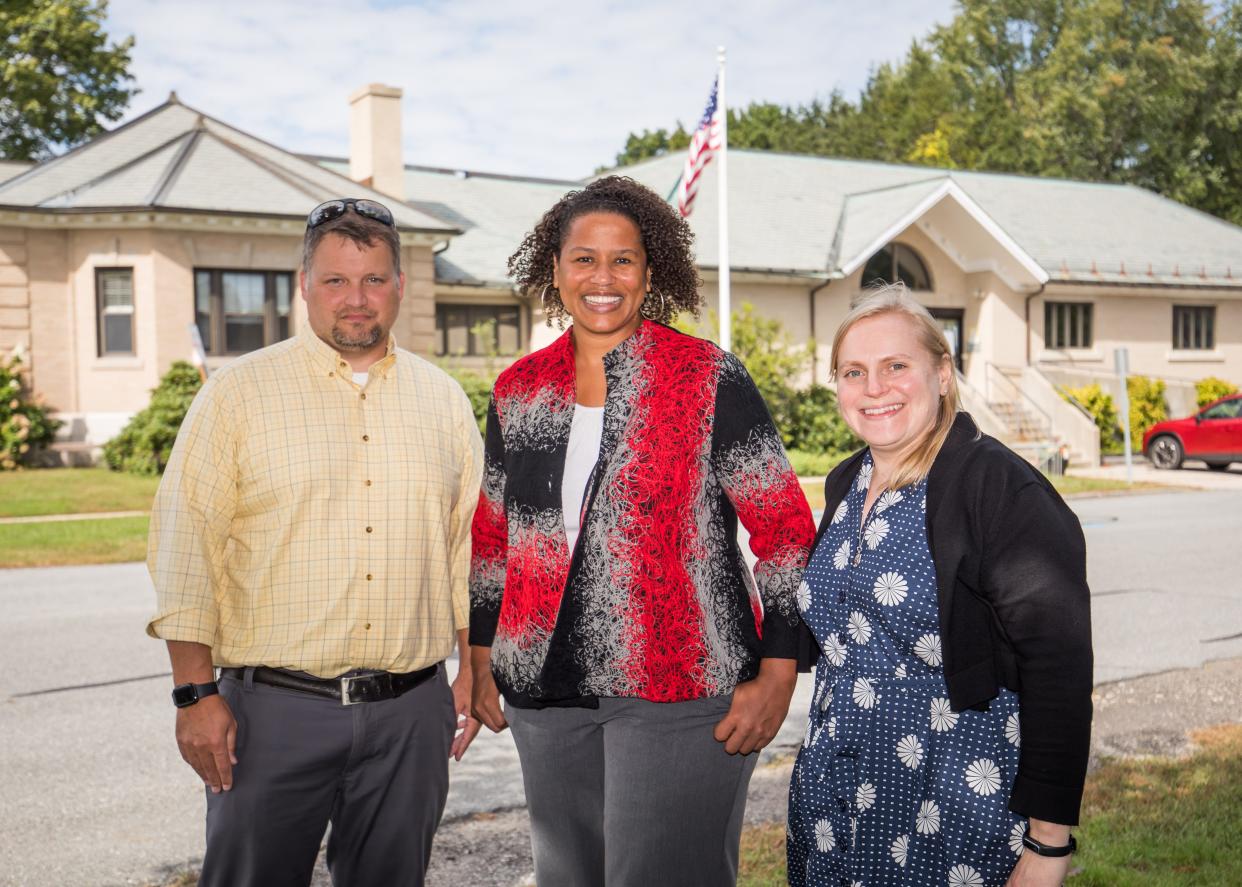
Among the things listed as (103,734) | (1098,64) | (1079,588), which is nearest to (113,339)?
(103,734)

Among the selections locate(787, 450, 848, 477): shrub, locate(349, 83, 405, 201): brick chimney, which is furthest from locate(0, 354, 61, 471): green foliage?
locate(787, 450, 848, 477): shrub

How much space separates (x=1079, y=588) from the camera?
7.43 ft

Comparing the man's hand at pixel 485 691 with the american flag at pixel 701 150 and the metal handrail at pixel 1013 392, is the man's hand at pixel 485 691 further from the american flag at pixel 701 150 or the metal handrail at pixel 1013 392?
the metal handrail at pixel 1013 392

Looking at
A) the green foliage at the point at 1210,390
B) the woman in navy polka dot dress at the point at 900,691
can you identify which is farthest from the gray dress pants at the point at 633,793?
the green foliage at the point at 1210,390

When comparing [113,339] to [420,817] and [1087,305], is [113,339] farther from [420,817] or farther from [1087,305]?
[1087,305]

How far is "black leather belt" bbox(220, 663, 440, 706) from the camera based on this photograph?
2.96 meters

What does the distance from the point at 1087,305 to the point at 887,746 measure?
97.2ft

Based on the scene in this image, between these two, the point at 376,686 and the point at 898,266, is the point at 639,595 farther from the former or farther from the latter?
the point at 898,266

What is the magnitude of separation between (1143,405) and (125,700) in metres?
26.3

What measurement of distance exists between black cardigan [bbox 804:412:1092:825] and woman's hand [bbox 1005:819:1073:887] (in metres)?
0.03

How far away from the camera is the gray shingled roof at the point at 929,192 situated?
2628cm

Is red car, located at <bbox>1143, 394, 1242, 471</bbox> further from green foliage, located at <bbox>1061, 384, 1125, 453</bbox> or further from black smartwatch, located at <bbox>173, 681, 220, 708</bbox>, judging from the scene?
black smartwatch, located at <bbox>173, 681, 220, 708</bbox>

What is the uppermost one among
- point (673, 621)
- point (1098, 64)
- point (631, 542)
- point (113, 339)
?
point (1098, 64)

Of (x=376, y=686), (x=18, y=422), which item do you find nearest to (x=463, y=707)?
(x=376, y=686)
